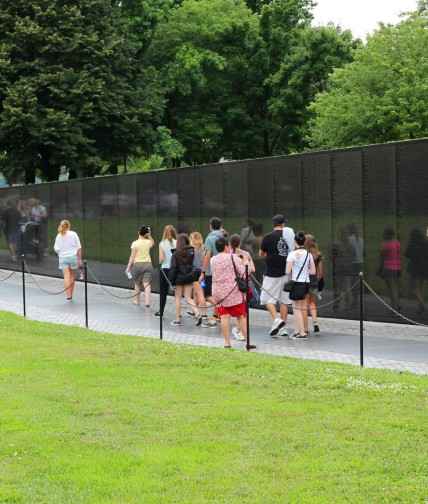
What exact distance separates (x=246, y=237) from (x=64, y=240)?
5.11 m

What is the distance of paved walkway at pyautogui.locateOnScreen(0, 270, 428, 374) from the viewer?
14.2m

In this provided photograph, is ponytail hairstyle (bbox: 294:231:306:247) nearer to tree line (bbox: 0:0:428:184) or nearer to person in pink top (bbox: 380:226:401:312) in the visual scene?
person in pink top (bbox: 380:226:401:312)

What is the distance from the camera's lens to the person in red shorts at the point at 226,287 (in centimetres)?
1537

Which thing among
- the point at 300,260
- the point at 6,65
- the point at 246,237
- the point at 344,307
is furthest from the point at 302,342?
the point at 6,65

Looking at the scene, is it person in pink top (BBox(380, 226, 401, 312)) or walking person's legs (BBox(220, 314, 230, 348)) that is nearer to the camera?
walking person's legs (BBox(220, 314, 230, 348))

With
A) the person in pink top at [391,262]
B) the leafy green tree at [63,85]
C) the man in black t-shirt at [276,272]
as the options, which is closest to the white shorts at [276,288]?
the man in black t-shirt at [276,272]

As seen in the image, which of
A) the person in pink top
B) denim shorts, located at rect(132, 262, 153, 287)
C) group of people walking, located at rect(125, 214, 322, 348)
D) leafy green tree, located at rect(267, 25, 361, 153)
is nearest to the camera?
group of people walking, located at rect(125, 214, 322, 348)

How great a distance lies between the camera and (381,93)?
52031 millimetres

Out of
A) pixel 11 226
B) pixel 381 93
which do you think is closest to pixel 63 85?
pixel 11 226

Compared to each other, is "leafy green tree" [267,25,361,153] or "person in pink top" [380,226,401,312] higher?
"leafy green tree" [267,25,361,153]

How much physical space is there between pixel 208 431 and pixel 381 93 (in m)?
45.0

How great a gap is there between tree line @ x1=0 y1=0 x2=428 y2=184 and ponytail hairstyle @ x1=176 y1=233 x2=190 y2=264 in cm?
3107

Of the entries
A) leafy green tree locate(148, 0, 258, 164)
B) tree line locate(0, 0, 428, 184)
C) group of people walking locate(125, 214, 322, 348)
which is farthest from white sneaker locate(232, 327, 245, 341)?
leafy green tree locate(148, 0, 258, 164)

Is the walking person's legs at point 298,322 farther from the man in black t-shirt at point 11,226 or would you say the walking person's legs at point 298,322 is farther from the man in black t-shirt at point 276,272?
the man in black t-shirt at point 11,226
